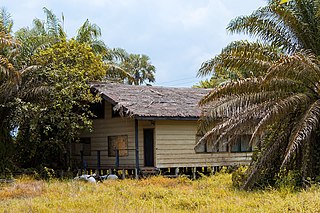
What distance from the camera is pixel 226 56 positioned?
1560 cm

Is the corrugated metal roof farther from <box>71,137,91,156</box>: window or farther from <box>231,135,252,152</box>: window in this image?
<box>71,137,91,156</box>: window

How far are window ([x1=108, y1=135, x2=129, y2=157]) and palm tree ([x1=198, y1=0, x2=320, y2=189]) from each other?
7780 mm

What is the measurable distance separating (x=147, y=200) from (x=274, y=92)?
514 cm

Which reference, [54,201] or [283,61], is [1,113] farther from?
[283,61]

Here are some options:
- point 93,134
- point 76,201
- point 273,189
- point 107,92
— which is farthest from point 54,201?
point 93,134

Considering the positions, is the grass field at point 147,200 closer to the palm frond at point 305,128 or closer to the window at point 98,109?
the palm frond at point 305,128

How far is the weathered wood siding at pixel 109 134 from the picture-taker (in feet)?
73.4

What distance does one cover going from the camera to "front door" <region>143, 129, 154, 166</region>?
22172mm

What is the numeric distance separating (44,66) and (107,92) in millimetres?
3272

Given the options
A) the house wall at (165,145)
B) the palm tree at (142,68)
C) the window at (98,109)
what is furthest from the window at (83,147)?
the palm tree at (142,68)

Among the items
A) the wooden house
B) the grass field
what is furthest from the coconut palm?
the wooden house

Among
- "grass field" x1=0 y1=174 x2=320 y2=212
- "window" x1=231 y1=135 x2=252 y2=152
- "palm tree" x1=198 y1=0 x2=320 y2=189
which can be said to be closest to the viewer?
"grass field" x1=0 y1=174 x2=320 y2=212

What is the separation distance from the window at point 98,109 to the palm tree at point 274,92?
31.0 feet

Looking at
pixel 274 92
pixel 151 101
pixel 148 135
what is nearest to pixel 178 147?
pixel 148 135
